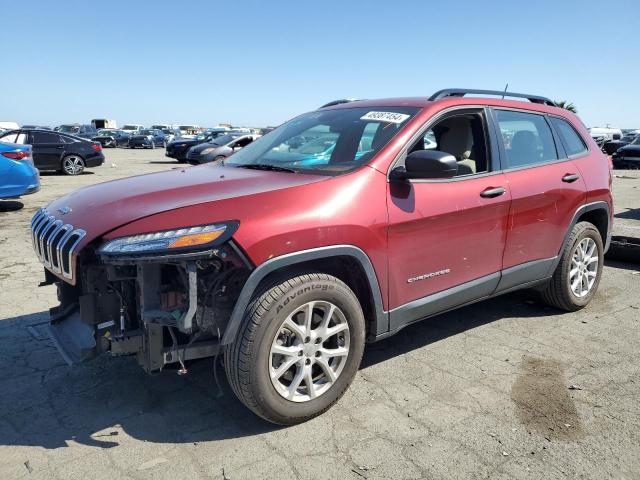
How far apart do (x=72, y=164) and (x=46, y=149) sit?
861 mm

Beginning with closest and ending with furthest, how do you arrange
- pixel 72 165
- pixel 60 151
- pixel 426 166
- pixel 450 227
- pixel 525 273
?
pixel 426 166 → pixel 450 227 → pixel 525 273 → pixel 60 151 → pixel 72 165

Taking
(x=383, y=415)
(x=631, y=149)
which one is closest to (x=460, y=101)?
(x=383, y=415)

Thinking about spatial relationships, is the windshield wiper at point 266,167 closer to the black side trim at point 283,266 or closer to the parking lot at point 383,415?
the black side trim at point 283,266

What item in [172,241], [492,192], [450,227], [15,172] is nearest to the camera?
[172,241]

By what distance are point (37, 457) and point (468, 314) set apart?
134 inches

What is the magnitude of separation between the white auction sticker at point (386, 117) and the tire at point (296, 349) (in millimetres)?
1206

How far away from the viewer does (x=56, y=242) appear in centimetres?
283

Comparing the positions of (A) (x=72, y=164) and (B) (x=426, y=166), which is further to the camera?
(A) (x=72, y=164)

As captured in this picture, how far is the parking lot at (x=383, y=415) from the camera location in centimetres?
258

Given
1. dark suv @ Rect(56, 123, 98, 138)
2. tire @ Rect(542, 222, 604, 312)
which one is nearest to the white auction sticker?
tire @ Rect(542, 222, 604, 312)

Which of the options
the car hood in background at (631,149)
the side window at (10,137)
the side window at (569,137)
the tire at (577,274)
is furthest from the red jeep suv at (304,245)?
the car hood in background at (631,149)

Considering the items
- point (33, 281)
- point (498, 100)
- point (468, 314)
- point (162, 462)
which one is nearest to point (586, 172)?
point (498, 100)

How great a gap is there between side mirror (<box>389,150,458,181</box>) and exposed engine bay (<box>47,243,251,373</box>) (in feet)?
3.67

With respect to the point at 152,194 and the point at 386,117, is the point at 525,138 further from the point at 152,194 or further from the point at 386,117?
the point at 152,194
